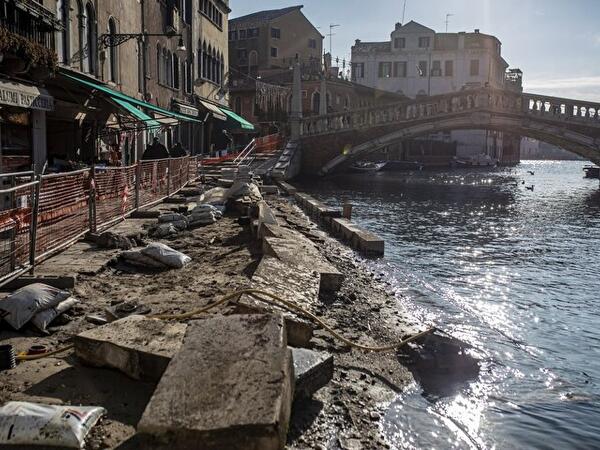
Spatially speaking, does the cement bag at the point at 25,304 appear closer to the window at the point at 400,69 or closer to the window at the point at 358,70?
the window at the point at 400,69

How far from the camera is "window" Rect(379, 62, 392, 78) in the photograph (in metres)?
64.3

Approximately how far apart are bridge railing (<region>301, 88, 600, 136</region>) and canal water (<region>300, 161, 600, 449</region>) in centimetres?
1310

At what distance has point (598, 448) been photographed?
3.85 metres

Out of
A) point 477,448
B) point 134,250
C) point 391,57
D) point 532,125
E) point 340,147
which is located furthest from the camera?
point 391,57

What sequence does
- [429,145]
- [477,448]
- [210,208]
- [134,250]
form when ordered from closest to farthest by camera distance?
[477,448] → [134,250] → [210,208] → [429,145]

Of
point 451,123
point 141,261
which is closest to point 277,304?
point 141,261

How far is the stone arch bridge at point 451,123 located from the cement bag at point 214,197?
696 inches

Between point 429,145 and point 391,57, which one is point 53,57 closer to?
point 429,145

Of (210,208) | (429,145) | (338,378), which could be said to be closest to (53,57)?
(210,208)

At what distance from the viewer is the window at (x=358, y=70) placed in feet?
216

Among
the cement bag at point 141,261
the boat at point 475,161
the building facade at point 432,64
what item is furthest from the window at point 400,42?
the cement bag at point 141,261

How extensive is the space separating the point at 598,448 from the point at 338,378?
1.76 metres

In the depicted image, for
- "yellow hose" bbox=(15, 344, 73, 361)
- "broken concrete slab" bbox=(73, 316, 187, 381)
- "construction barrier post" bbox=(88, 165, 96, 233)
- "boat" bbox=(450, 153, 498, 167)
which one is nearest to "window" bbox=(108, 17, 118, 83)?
"construction barrier post" bbox=(88, 165, 96, 233)

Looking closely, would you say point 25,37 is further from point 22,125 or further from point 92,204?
point 92,204
